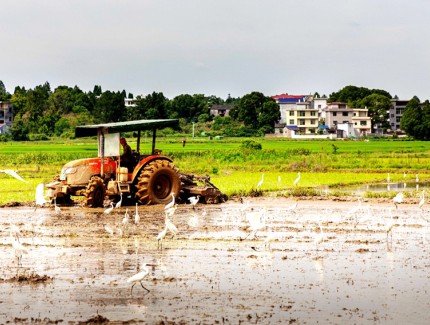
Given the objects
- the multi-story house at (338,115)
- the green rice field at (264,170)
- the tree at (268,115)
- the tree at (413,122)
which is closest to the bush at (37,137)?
the tree at (268,115)

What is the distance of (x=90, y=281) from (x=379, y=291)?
413cm

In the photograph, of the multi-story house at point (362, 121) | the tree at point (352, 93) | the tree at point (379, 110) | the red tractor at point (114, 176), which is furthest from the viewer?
the tree at point (352, 93)

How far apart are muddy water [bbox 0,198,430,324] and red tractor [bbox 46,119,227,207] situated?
2547 mm

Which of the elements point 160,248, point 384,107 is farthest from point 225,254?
point 384,107

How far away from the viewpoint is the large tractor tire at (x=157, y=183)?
2241 cm

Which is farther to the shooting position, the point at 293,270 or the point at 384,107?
the point at 384,107

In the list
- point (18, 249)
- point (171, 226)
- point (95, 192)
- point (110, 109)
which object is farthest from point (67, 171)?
point (110, 109)

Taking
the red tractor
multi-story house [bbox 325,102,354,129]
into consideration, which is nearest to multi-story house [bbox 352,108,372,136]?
multi-story house [bbox 325,102,354,129]

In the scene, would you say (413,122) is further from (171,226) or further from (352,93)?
(171,226)

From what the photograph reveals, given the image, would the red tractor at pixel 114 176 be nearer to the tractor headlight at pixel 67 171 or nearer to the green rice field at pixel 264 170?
the tractor headlight at pixel 67 171

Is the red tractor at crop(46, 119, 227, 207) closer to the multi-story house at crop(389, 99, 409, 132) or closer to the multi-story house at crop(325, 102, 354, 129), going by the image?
the multi-story house at crop(325, 102, 354, 129)

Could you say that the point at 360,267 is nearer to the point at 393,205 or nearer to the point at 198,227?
the point at 198,227

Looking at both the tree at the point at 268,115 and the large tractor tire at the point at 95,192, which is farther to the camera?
the tree at the point at 268,115

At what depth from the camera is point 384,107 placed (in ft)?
466
